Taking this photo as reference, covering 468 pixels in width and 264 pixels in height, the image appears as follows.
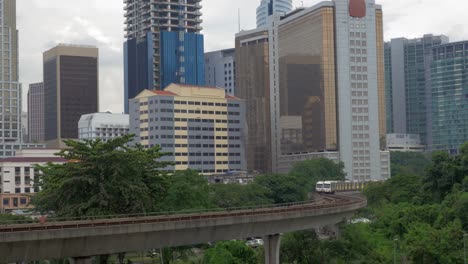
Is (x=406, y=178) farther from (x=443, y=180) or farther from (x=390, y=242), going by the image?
(x=390, y=242)

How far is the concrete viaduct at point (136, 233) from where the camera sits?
5459 centimetres

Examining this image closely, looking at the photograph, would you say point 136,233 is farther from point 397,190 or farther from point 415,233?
point 397,190

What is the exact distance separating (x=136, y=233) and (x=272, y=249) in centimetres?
1940

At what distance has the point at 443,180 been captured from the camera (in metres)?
119

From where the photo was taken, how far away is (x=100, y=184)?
73000 millimetres

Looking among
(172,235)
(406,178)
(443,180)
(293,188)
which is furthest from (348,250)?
(293,188)

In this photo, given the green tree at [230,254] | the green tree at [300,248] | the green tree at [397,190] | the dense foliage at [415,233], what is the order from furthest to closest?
the green tree at [397,190] < the green tree at [300,248] < the dense foliage at [415,233] < the green tree at [230,254]

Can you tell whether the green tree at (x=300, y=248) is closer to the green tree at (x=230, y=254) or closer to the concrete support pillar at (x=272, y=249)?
the green tree at (x=230, y=254)

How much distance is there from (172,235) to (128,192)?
9.65 m

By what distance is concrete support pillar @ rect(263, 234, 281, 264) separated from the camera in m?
75.2

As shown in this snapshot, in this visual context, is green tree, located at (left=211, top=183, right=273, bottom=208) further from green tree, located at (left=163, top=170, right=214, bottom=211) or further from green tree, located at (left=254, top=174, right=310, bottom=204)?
green tree, located at (left=163, top=170, right=214, bottom=211)

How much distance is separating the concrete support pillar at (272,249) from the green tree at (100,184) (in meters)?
12.2

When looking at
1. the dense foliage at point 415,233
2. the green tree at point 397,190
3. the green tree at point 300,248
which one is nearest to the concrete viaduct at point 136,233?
the green tree at point 300,248

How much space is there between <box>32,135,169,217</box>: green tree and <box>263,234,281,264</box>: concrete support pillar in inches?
482
